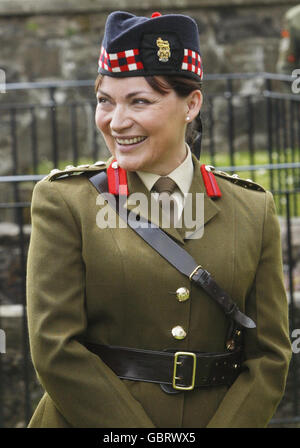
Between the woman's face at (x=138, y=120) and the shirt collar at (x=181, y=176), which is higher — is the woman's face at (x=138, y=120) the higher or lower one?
the higher one

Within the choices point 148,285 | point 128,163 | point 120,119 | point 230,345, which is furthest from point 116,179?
point 230,345

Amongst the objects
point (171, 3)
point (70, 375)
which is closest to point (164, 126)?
point (70, 375)

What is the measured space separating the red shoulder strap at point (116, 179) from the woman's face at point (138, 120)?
97mm

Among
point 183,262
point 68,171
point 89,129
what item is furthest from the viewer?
point 89,129

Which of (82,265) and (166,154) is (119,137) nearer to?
(166,154)

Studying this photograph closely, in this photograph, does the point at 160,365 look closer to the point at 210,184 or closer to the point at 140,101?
the point at 210,184

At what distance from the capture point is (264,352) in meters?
2.67

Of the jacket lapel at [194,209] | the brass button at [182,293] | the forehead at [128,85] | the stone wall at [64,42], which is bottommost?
the brass button at [182,293]

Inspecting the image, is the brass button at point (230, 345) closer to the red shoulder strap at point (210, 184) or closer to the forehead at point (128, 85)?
the red shoulder strap at point (210, 184)

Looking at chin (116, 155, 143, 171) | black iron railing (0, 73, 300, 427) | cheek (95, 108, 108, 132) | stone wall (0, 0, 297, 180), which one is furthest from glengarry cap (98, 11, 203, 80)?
stone wall (0, 0, 297, 180)

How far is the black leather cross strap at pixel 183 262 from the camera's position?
8.43ft

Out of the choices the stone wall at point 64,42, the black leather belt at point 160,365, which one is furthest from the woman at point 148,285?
the stone wall at point 64,42

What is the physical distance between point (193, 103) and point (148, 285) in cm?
54

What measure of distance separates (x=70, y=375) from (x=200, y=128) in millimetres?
872
